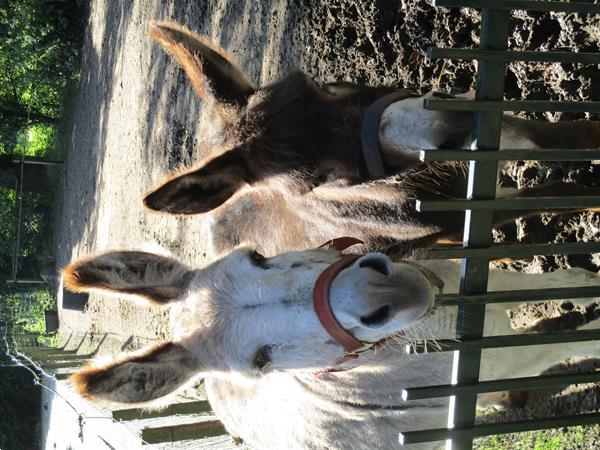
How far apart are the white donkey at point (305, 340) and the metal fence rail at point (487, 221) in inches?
8.2

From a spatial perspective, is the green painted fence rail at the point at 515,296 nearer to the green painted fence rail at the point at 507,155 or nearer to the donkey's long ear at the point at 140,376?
the green painted fence rail at the point at 507,155

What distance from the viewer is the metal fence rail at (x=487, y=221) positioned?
234 centimetres

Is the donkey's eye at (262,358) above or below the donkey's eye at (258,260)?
below

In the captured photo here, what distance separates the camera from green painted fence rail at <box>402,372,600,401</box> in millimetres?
2420

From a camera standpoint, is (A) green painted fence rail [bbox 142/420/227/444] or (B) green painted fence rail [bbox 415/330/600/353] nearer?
(B) green painted fence rail [bbox 415/330/600/353]

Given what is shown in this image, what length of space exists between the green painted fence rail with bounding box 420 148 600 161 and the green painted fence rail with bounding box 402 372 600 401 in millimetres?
835

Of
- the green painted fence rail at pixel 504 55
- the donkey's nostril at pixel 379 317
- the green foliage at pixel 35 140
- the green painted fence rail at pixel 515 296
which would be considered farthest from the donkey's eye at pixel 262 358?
the green foliage at pixel 35 140

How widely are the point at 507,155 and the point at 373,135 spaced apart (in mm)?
690

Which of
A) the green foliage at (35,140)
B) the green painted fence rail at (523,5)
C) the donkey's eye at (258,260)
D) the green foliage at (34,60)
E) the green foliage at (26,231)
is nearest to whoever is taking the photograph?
the green painted fence rail at (523,5)

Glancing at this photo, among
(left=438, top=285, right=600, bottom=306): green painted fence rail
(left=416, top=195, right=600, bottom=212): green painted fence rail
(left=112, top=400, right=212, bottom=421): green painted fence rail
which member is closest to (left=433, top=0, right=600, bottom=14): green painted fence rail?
(left=416, top=195, right=600, bottom=212): green painted fence rail

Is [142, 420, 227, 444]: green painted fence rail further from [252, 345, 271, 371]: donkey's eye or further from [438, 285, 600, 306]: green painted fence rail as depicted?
[438, 285, 600, 306]: green painted fence rail

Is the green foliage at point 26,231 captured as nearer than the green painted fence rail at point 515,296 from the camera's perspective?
No

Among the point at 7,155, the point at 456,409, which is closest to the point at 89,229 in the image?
the point at 7,155

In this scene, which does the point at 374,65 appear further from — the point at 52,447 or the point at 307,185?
the point at 52,447
